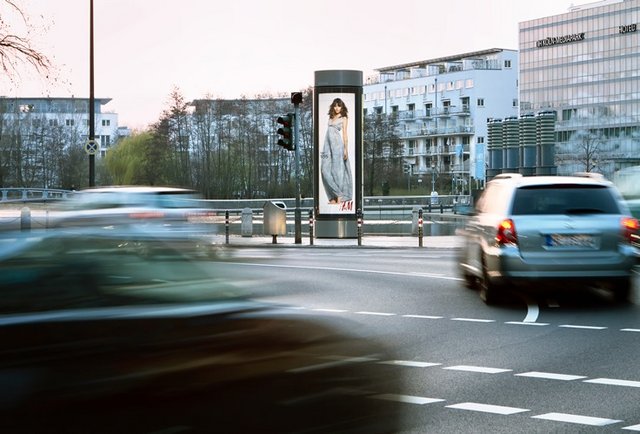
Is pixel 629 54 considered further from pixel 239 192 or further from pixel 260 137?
pixel 239 192

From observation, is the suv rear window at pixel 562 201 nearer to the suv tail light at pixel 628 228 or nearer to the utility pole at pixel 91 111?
the suv tail light at pixel 628 228

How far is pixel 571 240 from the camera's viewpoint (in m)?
13.0

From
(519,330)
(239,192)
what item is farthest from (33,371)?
(239,192)

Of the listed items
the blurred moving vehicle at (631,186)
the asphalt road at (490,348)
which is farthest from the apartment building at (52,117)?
the asphalt road at (490,348)

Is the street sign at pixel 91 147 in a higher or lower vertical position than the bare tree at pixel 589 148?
lower

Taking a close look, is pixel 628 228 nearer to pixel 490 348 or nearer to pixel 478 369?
pixel 490 348

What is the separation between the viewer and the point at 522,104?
5325 inches

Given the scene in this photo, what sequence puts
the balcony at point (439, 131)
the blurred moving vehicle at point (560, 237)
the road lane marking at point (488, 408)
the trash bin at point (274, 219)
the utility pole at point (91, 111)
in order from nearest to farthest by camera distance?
1. the road lane marking at point (488, 408)
2. the blurred moving vehicle at point (560, 237)
3. the trash bin at point (274, 219)
4. the utility pole at point (91, 111)
5. the balcony at point (439, 131)

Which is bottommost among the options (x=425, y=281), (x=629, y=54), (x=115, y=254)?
(x=425, y=281)

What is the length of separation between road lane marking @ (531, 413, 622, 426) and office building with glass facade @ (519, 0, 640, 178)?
374 ft

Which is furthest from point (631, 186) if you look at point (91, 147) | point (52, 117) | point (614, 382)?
point (52, 117)

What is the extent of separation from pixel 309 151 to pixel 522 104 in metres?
40.2

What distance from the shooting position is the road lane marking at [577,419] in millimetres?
6488

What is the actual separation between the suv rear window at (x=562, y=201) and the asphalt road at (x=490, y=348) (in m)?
1.24
